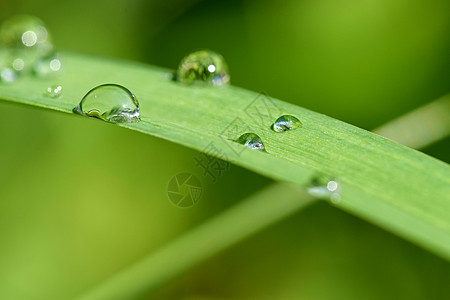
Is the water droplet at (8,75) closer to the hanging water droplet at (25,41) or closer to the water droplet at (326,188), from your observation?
the hanging water droplet at (25,41)

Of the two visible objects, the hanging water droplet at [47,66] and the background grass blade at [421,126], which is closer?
the hanging water droplet at [47,66]

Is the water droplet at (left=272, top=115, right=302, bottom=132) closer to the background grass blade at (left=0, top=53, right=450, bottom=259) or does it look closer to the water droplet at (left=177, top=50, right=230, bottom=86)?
the background grass blade at (left=0, top=53, right=450, bottom=259)

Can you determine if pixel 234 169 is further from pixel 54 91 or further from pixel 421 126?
pixel 54 91

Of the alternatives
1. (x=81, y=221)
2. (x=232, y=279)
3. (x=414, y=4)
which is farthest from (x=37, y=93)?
(x=414, y=4)

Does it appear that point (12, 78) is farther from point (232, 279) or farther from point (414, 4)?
point (414, 4)

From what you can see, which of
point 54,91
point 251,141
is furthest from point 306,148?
point 54,91

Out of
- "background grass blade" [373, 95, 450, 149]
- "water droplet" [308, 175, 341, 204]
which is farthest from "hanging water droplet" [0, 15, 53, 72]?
"background grass blade" [373, 95, 450, 149]

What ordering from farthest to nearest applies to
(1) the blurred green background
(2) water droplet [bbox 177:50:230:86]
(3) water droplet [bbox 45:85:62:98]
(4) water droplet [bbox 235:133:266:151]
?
(1) the blurred green background < (2) water droplet [bbox 177:50:230:86] < (3) water droplet [bbox 45:85:62:98] < (4) water droplet [bbox 235:133:266:151]

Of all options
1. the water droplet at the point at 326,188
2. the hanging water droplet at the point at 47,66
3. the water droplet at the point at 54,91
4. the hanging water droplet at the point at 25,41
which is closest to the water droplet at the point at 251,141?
the water droplet at the point at 326,188
